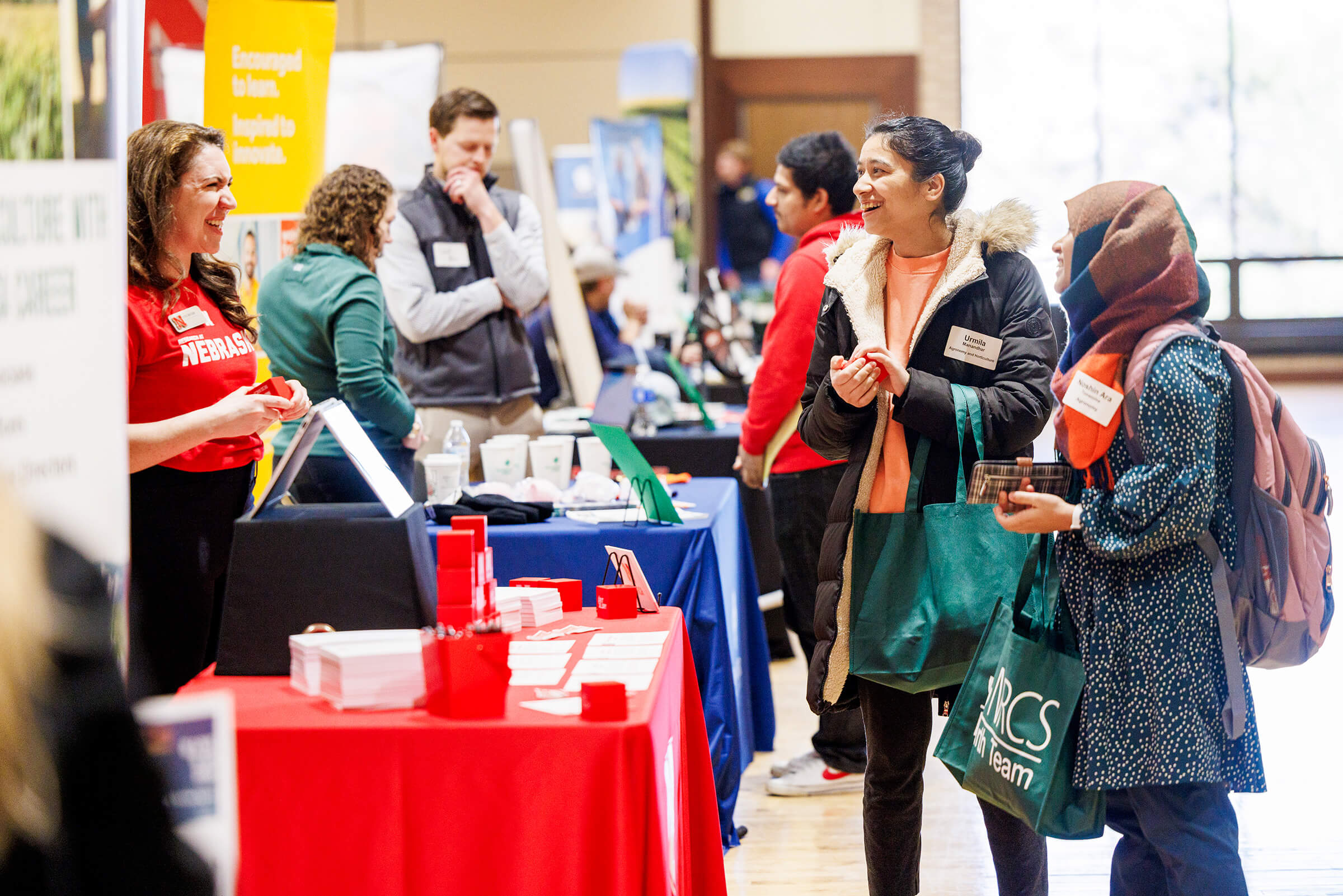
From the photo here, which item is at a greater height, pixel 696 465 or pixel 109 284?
pixel 109 284

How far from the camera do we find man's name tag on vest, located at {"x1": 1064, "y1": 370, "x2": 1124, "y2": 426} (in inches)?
69.6

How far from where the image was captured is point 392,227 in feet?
11.6

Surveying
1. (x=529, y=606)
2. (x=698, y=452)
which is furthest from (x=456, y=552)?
(x=698, y=452)

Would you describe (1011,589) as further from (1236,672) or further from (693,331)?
(693,331)

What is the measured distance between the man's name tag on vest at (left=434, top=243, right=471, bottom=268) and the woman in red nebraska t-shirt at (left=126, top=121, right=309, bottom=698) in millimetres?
1239

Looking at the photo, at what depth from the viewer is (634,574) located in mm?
2033

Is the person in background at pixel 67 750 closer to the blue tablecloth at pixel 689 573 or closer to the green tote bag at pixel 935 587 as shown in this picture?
the green tote bag at pixel 935 587

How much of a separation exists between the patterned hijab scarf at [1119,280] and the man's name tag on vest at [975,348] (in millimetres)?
249

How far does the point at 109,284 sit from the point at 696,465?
3.05 m

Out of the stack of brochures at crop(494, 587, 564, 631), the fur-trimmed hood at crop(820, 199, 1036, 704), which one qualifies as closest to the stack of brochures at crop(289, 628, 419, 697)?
the stack of brochures at crop(494, 587, 564, 631)

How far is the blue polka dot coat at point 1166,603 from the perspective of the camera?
168cm

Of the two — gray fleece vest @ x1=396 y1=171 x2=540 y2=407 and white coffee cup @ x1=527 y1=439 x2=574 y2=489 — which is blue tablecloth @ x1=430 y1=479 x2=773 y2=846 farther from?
gray fleece vest @ x1=396 y1=171 x2=540 y2=407

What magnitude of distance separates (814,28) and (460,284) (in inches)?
293

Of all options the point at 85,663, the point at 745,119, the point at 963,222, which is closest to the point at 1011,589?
the point at 963,222
